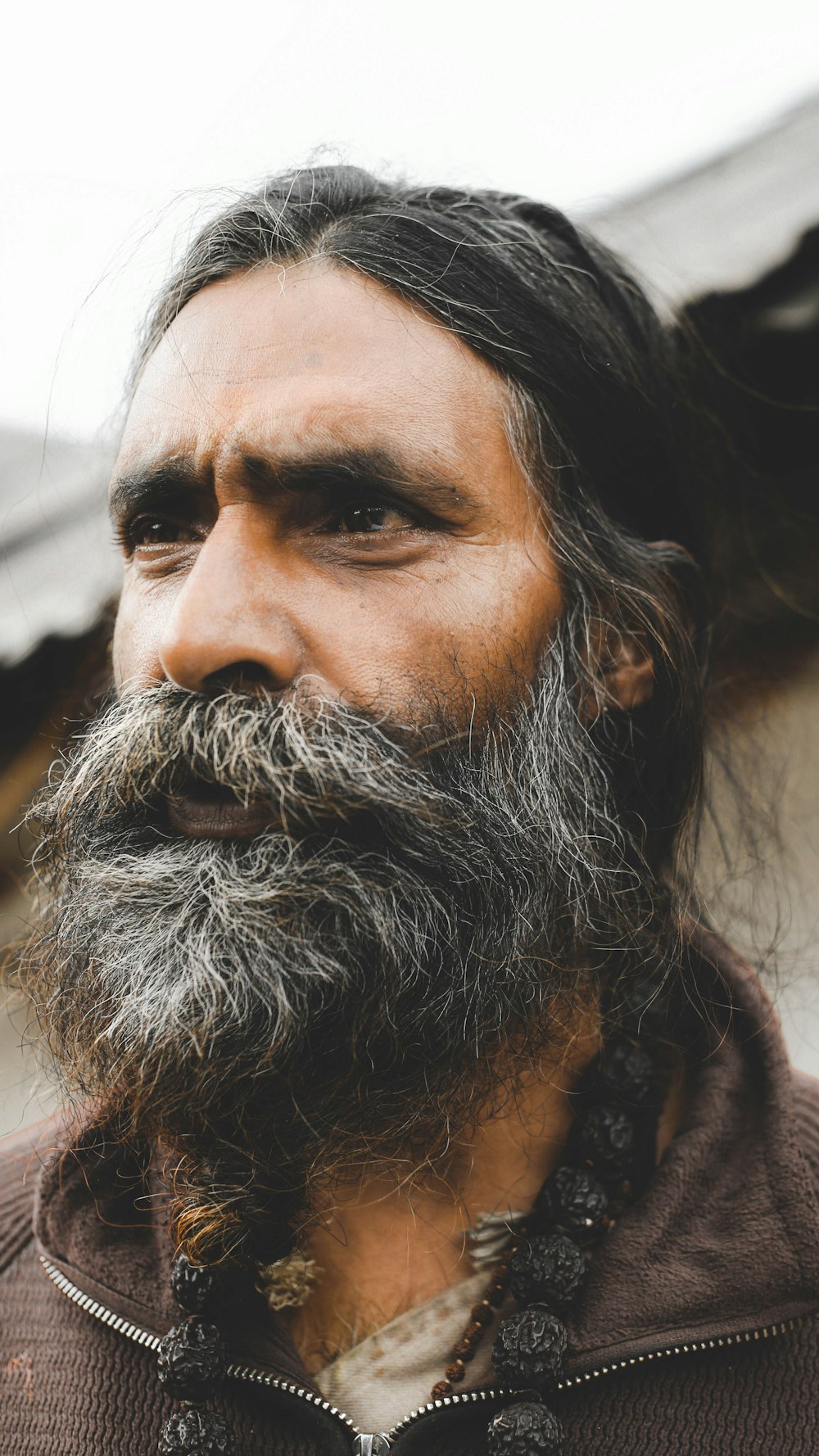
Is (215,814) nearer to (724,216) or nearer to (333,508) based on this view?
(333,508)

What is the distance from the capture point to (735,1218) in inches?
63.3

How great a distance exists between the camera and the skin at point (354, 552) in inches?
65.5

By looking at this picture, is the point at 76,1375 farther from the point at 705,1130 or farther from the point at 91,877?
the point at 705,1130

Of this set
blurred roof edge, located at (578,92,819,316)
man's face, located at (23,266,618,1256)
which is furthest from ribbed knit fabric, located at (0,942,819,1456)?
blurred roof edge, located at (578,92,819,316)

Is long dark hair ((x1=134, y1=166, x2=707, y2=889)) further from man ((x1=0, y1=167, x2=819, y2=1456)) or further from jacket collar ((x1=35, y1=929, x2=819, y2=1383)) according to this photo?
jacket collar ((x1=35, y1=929, x2=819, y2=1383))

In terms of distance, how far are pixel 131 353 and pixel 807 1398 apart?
2308mm

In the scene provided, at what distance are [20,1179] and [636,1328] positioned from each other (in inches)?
48.7

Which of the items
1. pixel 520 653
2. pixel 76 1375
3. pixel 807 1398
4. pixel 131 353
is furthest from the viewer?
pixel 131 353

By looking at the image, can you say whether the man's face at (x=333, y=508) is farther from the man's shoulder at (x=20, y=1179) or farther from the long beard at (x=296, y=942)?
the man's shoulder at (x=20, y=1179)

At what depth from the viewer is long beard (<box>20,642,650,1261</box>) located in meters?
1.51

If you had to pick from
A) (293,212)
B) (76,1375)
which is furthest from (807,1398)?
(293,212)

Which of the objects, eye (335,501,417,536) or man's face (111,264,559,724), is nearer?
man's face (111,264,559,724)

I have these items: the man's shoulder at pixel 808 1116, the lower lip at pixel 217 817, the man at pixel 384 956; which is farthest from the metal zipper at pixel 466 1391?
the lower lip at pixel 217 817

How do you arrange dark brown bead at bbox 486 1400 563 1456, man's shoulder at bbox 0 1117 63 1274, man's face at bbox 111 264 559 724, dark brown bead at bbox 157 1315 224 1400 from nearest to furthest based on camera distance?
1. dark brown bead at bbox 486 1400 563 1456
2. dark brown bead at bbox 157 1315 224 1400
3. man's face at bbox 111 264 559 724
4. man's shoulder at bbox 0 1117 63 1274
